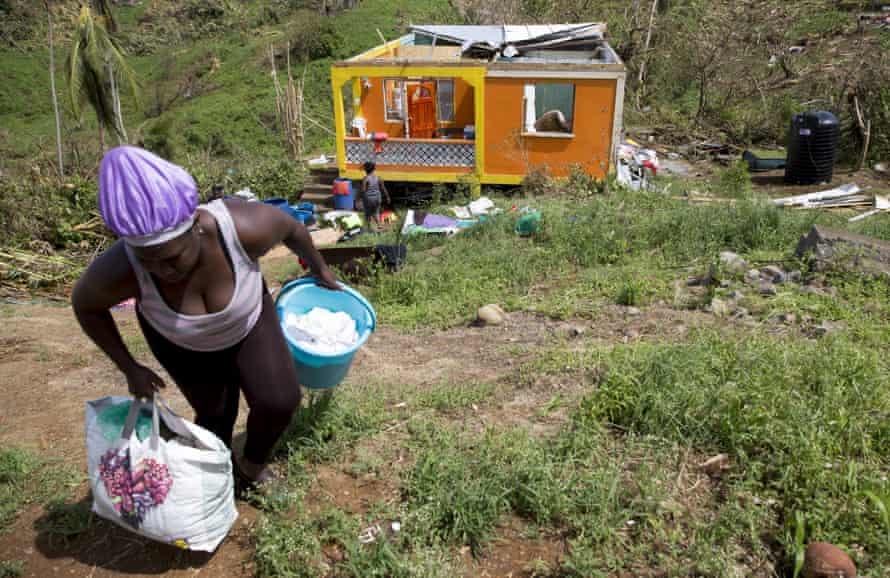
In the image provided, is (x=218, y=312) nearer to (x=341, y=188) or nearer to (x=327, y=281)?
(x=327, y=281)

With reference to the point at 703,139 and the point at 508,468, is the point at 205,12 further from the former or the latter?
the point at 508,468

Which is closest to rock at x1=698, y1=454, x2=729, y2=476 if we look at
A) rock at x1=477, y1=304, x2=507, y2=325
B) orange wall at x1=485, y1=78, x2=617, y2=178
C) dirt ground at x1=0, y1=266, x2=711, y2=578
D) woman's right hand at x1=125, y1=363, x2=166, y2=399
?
dirt ground at x1=0, y1=266, x2=711, y2=578

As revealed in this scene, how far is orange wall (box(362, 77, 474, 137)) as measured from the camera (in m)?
13.4

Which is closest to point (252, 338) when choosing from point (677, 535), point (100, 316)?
point (100, 316)

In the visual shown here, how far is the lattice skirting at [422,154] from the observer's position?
12.4m

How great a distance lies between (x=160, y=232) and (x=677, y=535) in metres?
2.07

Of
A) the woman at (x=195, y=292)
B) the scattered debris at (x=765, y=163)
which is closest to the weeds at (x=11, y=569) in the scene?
the woman at (x=195, y=292)

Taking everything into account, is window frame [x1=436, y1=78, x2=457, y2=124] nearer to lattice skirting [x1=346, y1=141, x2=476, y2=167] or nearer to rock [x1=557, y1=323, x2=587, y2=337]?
lattice skirting [x1=346, y1=141, x2=476, y2=167]

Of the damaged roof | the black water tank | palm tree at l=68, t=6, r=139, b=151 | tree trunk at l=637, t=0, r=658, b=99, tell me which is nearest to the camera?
the black water tank

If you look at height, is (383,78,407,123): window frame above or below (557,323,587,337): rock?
above

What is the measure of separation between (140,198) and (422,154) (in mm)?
10867

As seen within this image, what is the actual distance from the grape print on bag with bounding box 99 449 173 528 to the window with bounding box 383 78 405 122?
38.8 feet

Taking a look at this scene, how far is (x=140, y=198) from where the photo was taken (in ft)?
6.23

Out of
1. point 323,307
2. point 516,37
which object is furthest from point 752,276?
point 516,37
